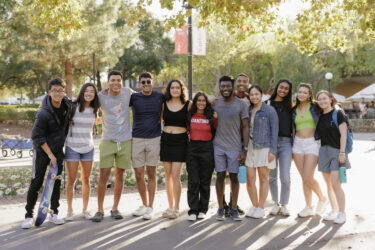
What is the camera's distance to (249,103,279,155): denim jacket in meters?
5.89

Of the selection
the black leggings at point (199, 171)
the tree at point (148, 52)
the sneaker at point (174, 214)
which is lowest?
the sneaker at point (174, 214)

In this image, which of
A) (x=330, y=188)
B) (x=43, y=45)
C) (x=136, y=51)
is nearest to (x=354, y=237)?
(x=330, y=188)

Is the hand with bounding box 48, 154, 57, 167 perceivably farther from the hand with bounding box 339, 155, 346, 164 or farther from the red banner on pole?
the red banner on pole

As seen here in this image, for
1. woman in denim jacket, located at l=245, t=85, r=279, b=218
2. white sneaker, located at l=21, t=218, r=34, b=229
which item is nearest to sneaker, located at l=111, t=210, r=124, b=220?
white sneaker, located at l=21, t=218, r=34, b=229

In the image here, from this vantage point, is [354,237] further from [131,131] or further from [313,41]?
[313,41]

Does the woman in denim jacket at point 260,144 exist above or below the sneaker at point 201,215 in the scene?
above

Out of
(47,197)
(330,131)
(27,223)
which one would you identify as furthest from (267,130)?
(27,223)

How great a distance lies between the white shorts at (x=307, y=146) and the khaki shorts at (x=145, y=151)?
203 cm

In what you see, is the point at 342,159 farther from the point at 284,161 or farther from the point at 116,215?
the point at 116,215

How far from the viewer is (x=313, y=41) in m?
10.4

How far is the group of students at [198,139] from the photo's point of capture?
579cm

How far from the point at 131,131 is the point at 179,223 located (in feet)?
4.82

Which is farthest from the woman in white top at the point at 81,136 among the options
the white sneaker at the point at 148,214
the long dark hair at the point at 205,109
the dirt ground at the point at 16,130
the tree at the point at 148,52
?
the tree at the point at 148,52

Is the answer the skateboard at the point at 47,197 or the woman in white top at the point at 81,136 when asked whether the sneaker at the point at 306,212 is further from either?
the skateboard at the point at 47,197
